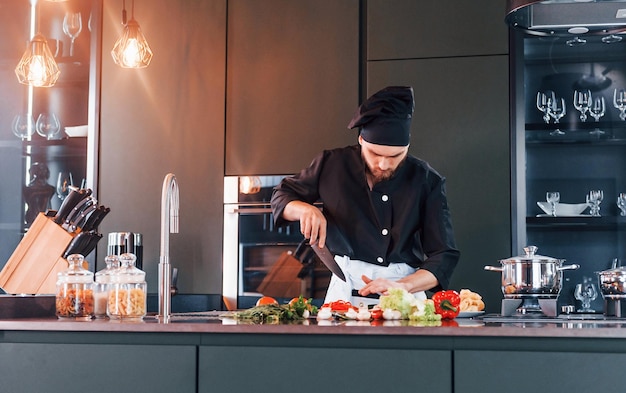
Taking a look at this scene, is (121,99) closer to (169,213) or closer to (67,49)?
(67,49)

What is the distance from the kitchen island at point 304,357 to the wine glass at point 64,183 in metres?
2.15

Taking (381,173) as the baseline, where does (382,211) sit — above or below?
below

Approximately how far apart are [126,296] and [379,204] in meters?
1.12

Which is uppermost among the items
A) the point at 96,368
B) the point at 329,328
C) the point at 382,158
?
the point at 382,158

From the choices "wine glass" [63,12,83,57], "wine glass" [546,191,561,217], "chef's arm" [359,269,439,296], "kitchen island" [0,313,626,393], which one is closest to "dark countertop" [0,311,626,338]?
"kitchen island" [0,313,626,393]

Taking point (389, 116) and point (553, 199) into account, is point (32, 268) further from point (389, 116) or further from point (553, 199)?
point (553, 199)

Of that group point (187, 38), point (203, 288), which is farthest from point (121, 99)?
point (203, 288)

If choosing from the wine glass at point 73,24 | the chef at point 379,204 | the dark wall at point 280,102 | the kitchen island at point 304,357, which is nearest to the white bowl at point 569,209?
the dark wall at point 280,102

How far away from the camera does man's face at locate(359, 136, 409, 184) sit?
277 centimetres

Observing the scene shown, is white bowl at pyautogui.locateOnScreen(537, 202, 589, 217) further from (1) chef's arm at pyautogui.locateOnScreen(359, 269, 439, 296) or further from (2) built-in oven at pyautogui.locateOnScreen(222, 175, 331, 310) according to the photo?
(1) chef's arm at pyautogui.locateOnScreen(359, 269, 439, 296)

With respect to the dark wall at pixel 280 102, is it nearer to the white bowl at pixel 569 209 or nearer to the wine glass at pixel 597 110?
the white bowl at pixel 569 209

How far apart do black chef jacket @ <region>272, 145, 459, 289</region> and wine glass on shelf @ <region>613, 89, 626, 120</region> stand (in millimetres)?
1201

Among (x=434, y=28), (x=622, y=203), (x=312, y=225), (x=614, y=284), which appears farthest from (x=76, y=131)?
(x=614, y=284)

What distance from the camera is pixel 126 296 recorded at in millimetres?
2047
